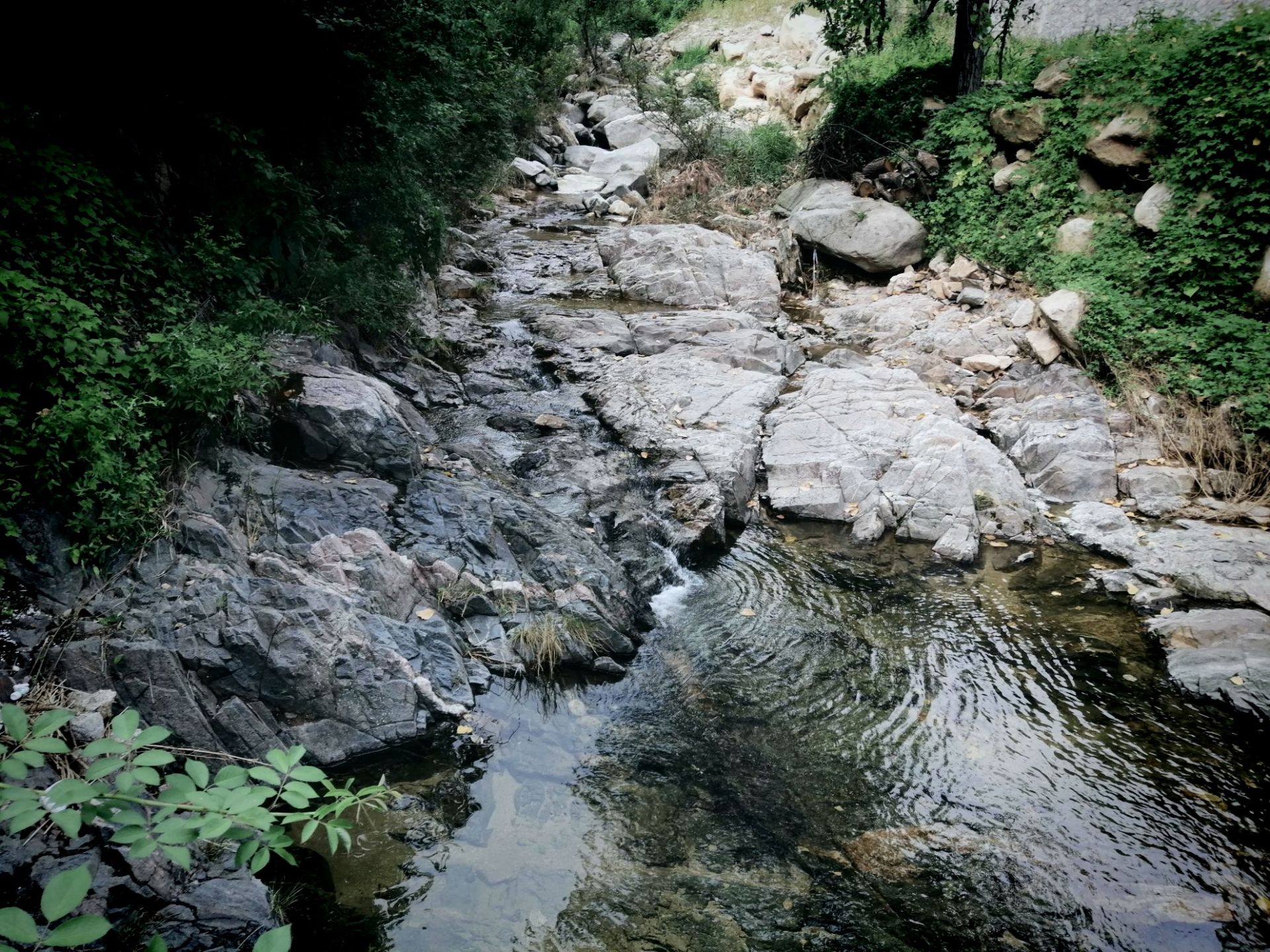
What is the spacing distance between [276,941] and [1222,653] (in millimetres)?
6575

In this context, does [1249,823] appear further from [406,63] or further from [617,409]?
[406,63]

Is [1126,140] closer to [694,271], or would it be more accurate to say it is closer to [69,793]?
[694,271]

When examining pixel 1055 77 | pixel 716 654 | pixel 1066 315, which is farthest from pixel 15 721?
pixel 1055 77

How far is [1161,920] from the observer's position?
12.0 feet

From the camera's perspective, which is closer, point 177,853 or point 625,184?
point 177,853

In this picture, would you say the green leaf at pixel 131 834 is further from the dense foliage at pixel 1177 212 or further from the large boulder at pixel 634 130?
the large boulder at pixel 634 130

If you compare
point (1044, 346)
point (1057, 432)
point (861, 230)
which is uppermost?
point (861, 230)

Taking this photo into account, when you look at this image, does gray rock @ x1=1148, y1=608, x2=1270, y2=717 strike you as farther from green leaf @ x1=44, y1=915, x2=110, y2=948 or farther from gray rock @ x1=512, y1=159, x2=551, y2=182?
gray rock @ x1=512, y1=159, x2=551, y2=182

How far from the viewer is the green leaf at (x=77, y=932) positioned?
4.11 ft

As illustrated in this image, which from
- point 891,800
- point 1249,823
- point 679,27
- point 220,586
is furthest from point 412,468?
point 679,27

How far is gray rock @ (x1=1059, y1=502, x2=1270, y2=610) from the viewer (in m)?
5.98

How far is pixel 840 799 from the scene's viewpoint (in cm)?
435

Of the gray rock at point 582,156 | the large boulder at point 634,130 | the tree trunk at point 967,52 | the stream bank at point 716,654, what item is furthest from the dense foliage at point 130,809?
the gray rock at point 582,156

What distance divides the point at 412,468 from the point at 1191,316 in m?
8.89
